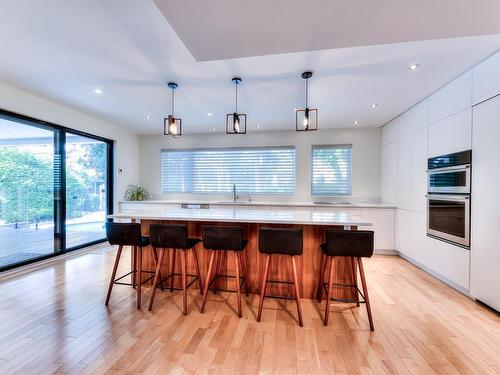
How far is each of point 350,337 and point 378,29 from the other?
237 cm

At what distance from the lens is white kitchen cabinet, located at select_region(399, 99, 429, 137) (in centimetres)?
342

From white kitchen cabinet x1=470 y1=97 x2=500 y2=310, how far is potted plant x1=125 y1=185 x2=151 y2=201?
5863 mm

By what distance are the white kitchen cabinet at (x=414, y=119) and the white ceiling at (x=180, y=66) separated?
0.47 feet

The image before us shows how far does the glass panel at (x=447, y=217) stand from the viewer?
2.74 metres

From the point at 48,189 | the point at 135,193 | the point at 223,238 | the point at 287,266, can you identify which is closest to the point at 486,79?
the point at 287,266

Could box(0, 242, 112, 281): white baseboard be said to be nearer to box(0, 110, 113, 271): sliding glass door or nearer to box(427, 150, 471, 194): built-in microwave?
box(0, 110, 113, 271): sliding glass door

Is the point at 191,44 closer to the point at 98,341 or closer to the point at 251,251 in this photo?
the point at 251,251

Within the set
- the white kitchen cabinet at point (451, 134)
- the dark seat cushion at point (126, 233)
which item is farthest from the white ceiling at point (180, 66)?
the dark seat cushion at point (126, 233)

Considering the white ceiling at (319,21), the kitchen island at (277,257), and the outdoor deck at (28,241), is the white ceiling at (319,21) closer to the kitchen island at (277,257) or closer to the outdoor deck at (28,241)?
the kitchen island at (277,257)

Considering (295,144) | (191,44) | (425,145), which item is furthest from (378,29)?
(295,144)

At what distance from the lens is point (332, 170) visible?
201 inches

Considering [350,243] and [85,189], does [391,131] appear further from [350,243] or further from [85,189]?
[85,189]

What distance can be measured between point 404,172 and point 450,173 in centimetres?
110

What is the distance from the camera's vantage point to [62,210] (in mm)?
4078
